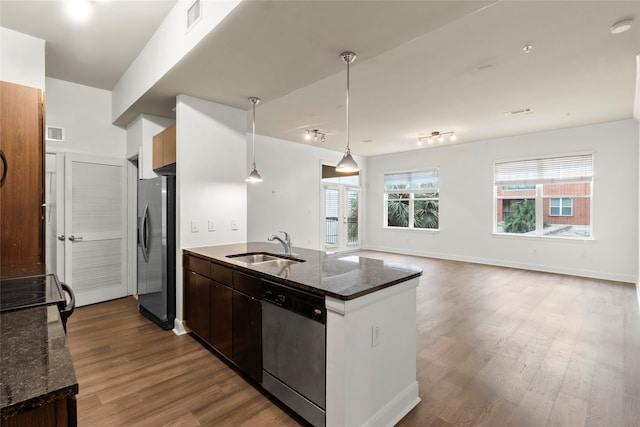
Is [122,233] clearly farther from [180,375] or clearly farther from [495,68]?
[495,68]

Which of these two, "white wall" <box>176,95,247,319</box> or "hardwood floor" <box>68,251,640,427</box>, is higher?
"white wall" <box>176,95,247,319</box>

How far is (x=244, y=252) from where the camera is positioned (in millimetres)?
3096

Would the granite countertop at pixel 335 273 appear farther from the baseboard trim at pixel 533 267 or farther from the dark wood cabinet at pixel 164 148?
the baseboard trim at pixel 533 267

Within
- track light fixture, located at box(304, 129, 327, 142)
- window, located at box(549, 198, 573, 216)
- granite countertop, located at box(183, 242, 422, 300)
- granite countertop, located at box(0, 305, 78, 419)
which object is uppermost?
track light fixture, located at box(304, 129, 327, 142)

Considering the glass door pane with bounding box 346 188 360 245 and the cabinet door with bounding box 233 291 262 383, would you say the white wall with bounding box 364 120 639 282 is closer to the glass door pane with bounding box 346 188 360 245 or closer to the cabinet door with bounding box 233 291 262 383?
the glass door pane with bounding box 346 188 360 245

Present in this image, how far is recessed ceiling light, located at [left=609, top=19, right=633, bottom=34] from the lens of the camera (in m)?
2.59

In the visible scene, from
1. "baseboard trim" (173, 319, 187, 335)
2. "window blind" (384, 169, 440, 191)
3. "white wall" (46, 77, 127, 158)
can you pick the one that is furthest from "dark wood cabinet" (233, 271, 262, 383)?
"window blind" (384, 169, 440, 191)

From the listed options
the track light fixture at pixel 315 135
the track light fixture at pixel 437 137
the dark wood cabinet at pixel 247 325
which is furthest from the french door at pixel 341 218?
the dark wood cabinet at pixel 247 325

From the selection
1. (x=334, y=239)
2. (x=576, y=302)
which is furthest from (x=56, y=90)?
(x=576, y=302)

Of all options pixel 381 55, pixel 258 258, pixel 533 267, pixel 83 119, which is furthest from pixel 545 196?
pixel 83 119

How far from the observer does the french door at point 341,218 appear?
849cm

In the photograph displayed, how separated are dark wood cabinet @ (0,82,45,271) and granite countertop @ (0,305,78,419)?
1607 mm

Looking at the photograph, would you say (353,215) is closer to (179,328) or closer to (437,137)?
(437,137)

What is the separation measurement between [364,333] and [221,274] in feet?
4.75
